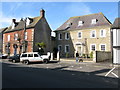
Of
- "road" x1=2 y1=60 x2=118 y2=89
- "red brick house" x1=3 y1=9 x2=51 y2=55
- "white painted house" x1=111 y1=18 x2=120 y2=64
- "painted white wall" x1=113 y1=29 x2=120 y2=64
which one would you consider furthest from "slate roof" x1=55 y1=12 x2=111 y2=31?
"road" x1=2 y1=60 x2=118 y2=89

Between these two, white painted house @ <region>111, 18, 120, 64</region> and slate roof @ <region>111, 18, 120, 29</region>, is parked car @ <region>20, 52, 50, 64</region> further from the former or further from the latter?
slate roof @ <region>111, 18, 120, 29</region>

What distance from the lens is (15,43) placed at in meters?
34.5

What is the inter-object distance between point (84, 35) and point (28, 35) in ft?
41.7

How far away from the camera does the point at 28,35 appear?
3209 centimetres

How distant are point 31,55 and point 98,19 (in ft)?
57.2

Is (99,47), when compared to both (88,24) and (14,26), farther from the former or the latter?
(14,26)

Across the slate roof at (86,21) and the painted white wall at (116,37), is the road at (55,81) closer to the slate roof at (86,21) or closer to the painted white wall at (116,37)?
the painted white wall at (116,37)

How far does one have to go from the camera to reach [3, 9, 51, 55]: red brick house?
31266mm

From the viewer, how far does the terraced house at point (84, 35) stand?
27734 mm

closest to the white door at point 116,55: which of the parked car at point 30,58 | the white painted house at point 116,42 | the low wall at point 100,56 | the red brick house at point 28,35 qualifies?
Answer: the white painted house at point 116,42

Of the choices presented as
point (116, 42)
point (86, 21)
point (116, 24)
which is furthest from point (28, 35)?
point (116, 42)

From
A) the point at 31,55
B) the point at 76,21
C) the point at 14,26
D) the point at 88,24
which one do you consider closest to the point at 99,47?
the point at 88,24

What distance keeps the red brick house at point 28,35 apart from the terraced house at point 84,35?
310cm

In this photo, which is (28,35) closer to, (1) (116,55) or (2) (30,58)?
(2) (30,58)
